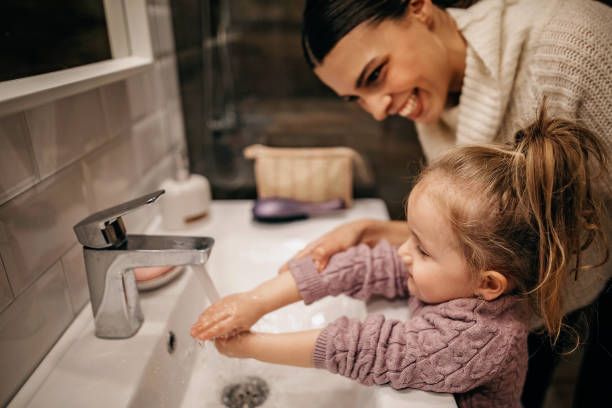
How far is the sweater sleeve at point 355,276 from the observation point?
0.68m

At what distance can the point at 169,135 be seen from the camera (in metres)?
1.09

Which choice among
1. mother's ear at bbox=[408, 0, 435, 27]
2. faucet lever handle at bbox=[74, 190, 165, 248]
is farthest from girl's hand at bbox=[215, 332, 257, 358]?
mother's ear at bbox=[408, 0, 435, 27]

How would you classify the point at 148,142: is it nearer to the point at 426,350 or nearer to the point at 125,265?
the point at 125,265

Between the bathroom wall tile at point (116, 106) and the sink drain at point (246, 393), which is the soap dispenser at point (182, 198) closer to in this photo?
the bathroom wall tile at point (116, 106)

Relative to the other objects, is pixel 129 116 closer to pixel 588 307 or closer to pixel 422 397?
pixel 422 397

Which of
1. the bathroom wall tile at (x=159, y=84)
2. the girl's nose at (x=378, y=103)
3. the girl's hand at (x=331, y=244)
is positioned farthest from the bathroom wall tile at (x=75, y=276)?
the girl's nose at (x=378, y=103)

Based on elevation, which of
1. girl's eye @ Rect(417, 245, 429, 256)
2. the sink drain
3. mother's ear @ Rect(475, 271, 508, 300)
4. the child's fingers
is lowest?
the sink drain

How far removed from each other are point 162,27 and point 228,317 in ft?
2.45

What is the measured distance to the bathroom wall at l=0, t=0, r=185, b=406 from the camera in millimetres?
521

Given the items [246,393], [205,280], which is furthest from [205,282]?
[246,393]

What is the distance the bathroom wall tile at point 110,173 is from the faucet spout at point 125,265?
0.18 meters

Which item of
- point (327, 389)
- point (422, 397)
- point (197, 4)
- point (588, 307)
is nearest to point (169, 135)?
point (197, 4)

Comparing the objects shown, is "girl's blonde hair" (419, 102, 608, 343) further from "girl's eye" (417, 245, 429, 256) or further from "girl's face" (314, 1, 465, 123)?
"girl's face" (314, 1, 465, 123)

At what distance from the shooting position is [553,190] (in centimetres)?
50
